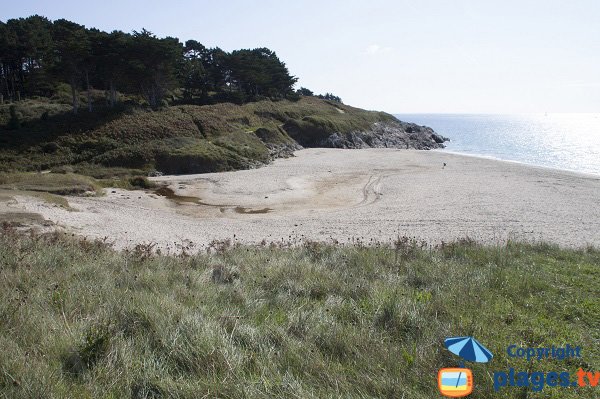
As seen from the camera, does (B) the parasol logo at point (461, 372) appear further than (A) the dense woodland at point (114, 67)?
No

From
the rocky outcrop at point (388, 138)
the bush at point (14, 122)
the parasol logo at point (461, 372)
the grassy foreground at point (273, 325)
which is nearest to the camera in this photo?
the parasol logo at point (461, 372)

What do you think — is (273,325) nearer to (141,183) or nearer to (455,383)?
(455,383)

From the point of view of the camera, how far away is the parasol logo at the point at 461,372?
3.35 metres

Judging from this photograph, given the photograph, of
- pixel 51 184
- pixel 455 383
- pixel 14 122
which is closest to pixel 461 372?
pixel 455 383

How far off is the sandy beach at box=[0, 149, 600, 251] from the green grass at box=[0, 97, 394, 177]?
4778 mm

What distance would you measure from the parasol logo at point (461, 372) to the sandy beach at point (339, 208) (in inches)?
489

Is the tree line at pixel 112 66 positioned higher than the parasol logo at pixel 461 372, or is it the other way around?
the tree line at pixel 112 66

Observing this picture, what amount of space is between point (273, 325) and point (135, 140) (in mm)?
43536

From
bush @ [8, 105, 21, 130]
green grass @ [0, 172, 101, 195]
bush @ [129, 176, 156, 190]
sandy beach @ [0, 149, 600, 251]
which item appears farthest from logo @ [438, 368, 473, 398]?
bush @ [8, 105, 21, 130]

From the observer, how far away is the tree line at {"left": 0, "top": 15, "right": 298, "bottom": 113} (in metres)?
48.7

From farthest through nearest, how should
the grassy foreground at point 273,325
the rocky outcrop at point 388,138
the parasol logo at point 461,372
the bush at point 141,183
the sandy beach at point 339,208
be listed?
1. the rocky outcrop at point 388,138
2. the bush at point 141,183
3. the sandy beach at point 339,208
4. the grassy foreground at point 273,325
5. the parasol logo at point 461,372

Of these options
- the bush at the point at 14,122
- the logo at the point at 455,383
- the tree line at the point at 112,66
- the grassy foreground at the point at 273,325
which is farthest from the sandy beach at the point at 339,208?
the tree line at the point at 112,66

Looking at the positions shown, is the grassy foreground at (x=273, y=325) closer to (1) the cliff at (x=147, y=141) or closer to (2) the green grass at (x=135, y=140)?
(1) the cliff at (x=147, y=141)

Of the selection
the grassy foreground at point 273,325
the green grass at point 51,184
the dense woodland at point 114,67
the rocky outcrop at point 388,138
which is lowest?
the grassy foreground at point 273,325
